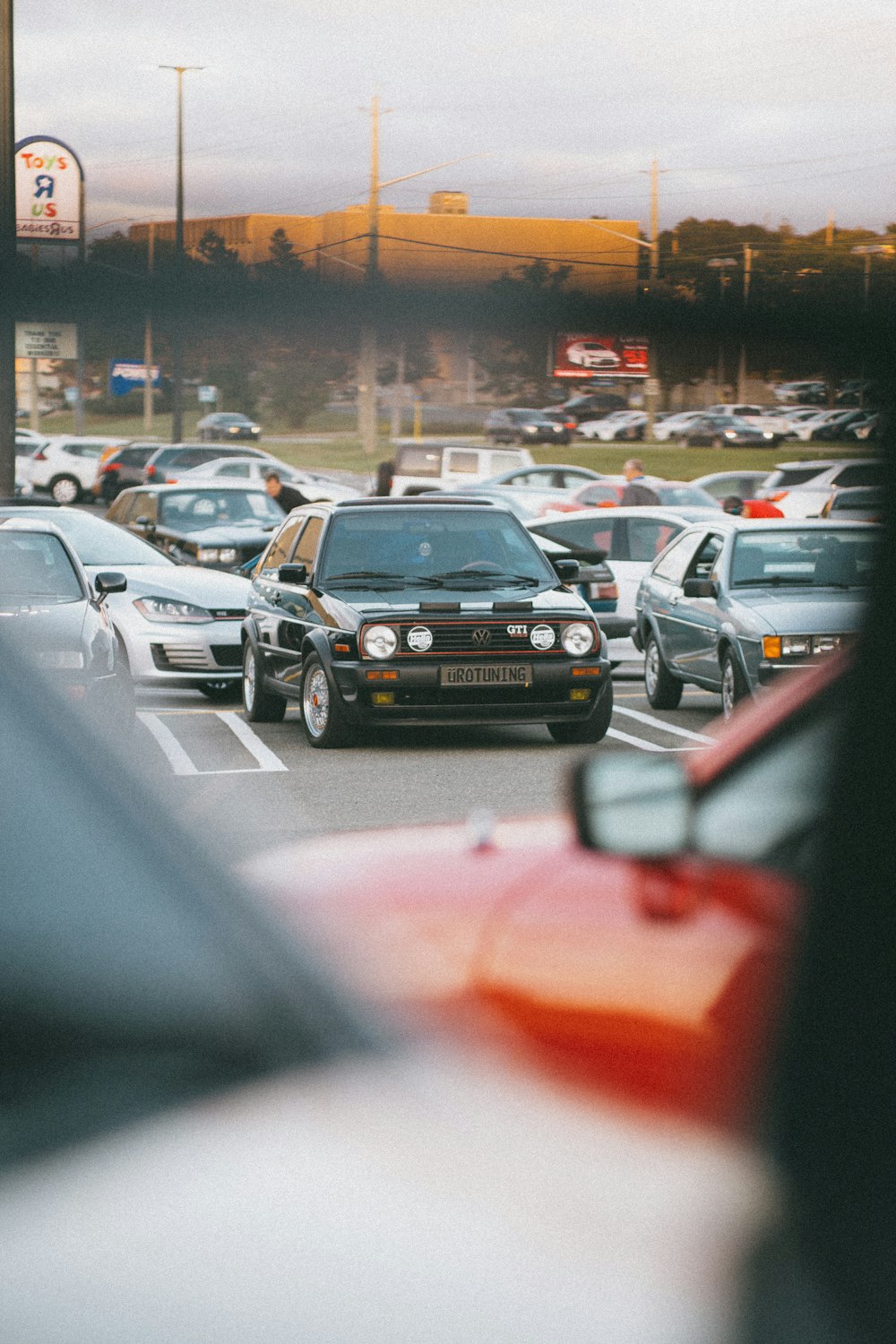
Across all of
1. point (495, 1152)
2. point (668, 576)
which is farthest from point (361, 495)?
point (668, 576)

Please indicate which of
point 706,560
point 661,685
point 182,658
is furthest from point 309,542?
point 661,685

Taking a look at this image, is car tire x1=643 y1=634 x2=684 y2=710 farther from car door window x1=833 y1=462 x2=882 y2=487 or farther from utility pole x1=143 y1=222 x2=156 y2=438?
utility pole x1=143 y1=222 x2=156 y2=438

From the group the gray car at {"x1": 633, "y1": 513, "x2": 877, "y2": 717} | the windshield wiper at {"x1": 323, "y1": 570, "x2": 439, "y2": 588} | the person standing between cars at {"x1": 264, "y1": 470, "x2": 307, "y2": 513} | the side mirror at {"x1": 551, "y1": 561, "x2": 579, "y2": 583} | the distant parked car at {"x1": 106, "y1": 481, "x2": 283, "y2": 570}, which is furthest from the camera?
the side mirror at {"x1": 551, "y1": 561, "x2": 579, "y2": 583}

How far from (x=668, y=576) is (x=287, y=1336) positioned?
11.8 metres

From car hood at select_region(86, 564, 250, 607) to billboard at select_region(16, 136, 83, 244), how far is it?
8602 millimetres

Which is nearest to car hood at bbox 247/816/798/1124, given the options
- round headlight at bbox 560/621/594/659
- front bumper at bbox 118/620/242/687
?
round headlight at bbox 560/621/594/659

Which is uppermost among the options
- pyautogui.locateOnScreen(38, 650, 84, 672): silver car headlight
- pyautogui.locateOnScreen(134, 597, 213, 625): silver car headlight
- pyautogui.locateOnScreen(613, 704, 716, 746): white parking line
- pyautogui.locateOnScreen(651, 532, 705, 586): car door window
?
pyautogui.locateOnScreen(38, 650, 84, 672): silver car headlight

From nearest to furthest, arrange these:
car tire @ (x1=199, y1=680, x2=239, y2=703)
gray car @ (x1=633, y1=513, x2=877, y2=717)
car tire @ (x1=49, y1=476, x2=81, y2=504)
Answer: car tire @ (x1=49, y1=476, x2=81, y2=504) < gray car @ (x1=633, y1=513, x2=877, y2=717) < car tire @ (x1=199, y1=680, x2=239, y2=703)

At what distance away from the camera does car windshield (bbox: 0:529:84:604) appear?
134 centimetres

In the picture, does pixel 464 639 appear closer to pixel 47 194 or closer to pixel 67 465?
pixel 67 465

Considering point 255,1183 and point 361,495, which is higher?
point 361,495

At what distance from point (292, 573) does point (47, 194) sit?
29.6 ft

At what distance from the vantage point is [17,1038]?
1.08 meters

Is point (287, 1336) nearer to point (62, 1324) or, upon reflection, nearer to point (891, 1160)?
point (62, 1324)
